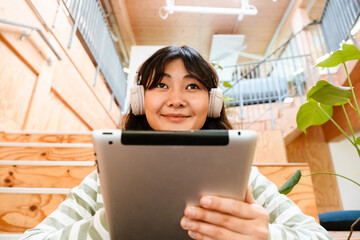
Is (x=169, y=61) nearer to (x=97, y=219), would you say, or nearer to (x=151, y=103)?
(x=151, y=103)

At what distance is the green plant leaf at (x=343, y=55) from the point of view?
0.91 meters

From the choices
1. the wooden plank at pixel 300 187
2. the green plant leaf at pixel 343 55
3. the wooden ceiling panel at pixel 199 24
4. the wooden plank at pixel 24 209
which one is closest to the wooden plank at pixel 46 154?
the wooden plank at pixel 24 209

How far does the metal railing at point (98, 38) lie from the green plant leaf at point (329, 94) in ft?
9.26

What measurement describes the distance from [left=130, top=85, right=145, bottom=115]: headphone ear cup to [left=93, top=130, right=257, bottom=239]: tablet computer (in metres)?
0.48

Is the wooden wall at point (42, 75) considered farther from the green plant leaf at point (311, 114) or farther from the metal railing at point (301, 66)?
the green plant leaf at point (311, 114)

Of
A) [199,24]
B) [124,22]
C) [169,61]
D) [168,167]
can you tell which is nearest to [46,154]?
[169,61]

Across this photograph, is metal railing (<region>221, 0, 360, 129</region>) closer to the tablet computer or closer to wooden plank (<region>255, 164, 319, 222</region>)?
wooden plank (<region>255, 164, 319, 222</region>)

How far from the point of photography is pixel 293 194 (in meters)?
1.33

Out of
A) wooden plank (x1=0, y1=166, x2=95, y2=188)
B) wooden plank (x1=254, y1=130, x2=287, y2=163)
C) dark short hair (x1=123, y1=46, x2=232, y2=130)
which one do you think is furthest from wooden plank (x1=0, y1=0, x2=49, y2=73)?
wooden plank (x1=254, y1=130, x2=287, y2=163)

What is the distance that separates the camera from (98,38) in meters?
3.91

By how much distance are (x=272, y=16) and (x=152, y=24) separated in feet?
8.81

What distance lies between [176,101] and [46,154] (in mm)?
1230

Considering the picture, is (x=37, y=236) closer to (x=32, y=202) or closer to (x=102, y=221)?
(x=102, y=221)

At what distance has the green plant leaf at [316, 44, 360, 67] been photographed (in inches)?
35.8
